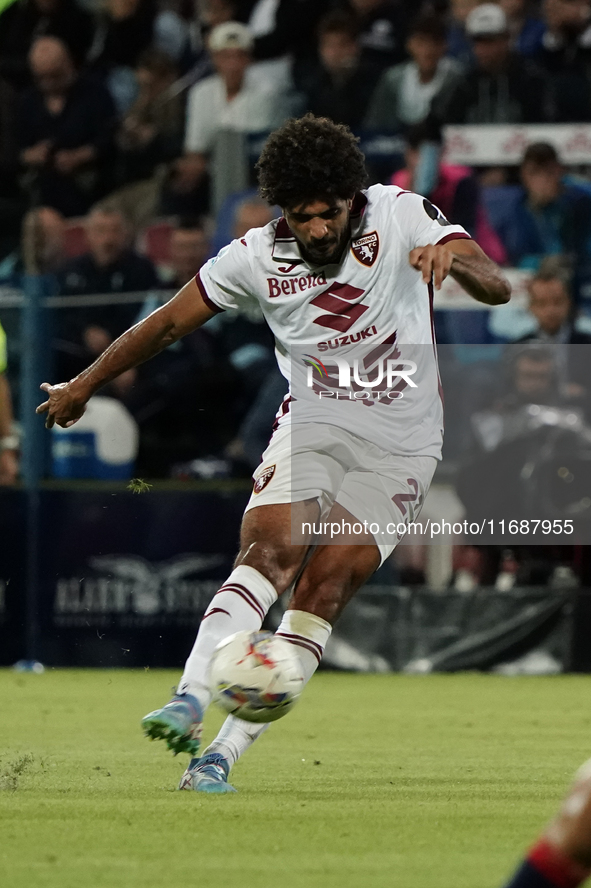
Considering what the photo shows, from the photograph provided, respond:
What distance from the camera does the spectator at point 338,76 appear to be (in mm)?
12875

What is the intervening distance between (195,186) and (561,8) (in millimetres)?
3495

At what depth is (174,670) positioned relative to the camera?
1109 centimetres

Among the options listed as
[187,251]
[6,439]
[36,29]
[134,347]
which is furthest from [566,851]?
[36,29]

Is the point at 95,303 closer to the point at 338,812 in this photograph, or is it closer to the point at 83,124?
the point at 83,124

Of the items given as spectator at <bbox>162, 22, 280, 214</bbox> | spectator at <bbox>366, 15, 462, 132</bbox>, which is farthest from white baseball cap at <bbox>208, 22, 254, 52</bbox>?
spectator at <bbox>366, 15, 462, 132</bbox>

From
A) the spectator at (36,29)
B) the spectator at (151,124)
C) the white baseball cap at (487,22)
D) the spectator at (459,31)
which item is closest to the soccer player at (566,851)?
the white baseball cap at (487,22)

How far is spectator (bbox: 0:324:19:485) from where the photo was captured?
11156mm

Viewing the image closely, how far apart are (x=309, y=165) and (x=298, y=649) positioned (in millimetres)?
1703

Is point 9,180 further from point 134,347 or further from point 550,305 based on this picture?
point 134,347

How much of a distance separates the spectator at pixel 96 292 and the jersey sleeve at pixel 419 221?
5.82 m

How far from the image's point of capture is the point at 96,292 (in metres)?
11.4

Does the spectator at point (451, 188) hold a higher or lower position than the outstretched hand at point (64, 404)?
higher

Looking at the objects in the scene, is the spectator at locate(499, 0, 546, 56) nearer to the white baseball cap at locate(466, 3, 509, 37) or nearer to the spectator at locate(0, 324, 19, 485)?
the white baseball cap at locate(466, 3, 509, 37)

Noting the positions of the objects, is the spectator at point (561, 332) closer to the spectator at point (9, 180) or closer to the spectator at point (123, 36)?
the spectator at point (9, 180)
